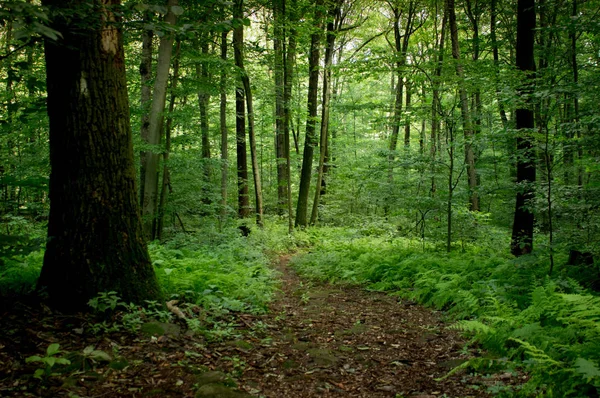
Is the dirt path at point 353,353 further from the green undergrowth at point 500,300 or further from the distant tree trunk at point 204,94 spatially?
the distant tree trunk at point 204,94

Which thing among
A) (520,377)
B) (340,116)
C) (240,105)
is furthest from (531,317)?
(340,116)

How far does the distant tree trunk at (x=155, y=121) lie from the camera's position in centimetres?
813

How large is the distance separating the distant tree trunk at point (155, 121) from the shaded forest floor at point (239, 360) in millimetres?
4527

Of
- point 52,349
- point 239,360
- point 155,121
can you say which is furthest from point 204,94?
point 52,349

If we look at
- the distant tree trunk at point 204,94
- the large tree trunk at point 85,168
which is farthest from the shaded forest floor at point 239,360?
the distant tree trunk at point 204,94

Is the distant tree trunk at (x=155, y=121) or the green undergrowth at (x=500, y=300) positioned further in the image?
the distant tree trunk at (x=155, y=121)

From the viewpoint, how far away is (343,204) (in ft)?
66.1

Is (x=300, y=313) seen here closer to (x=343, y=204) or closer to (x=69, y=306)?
(x=69, y=306)

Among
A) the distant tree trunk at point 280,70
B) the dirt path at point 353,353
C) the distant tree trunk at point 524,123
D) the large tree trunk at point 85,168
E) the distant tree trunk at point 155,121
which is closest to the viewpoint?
the dirt path at point 353,353

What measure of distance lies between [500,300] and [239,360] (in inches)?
153

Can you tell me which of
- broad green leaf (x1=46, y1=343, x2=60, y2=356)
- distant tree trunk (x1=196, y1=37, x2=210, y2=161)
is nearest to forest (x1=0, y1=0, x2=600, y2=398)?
broad green leaf (x1=46, y1=343, x2=60, y2=356)

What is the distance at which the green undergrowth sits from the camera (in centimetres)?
316

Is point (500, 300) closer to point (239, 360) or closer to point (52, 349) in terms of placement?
point (239, 360)

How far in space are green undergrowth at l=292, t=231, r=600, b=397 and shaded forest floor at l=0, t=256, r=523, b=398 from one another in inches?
13.5
